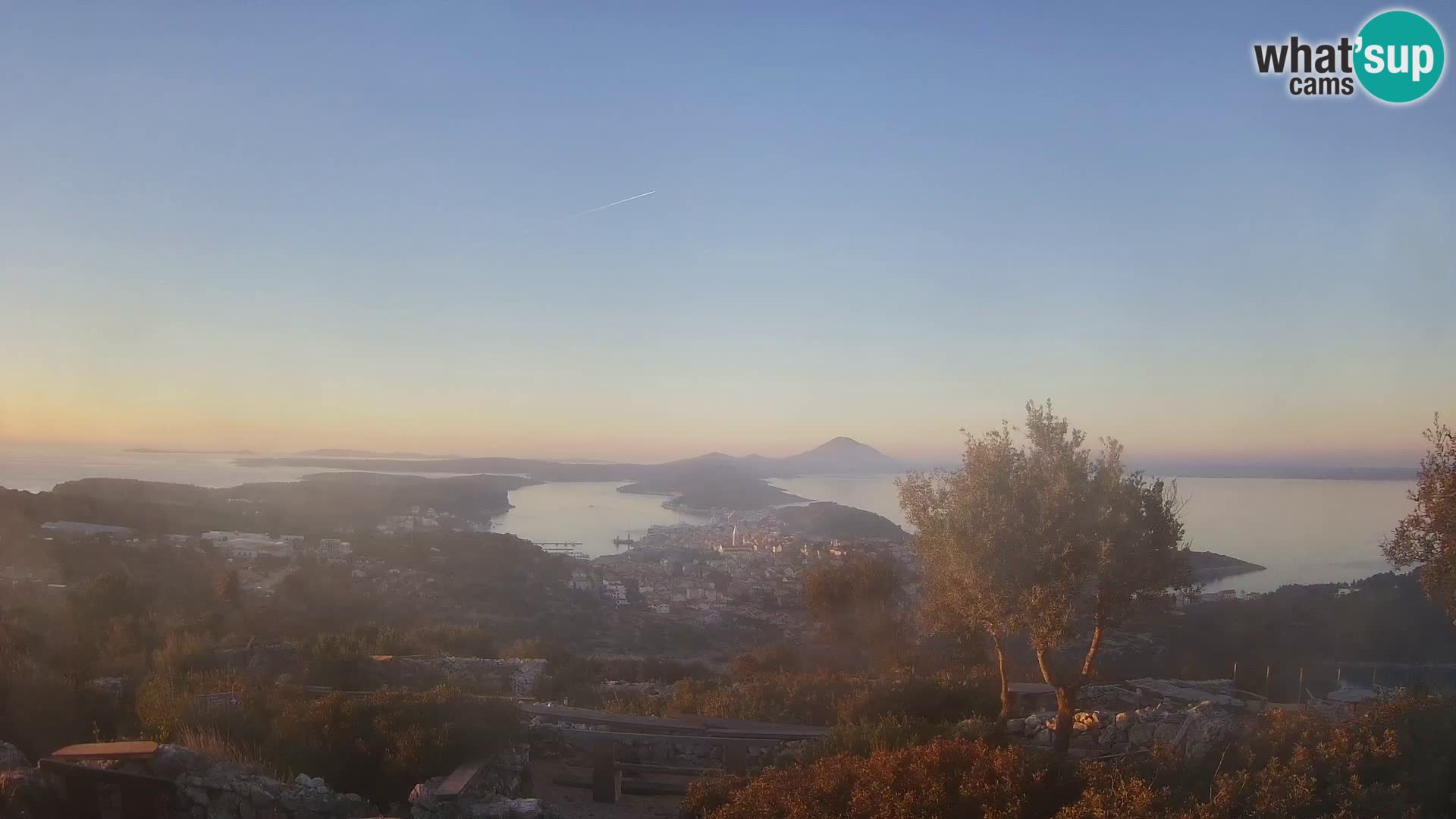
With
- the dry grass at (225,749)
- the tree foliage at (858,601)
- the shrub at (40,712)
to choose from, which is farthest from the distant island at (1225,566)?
the shrub at (40,712)

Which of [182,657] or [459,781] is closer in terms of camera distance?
[459,781]

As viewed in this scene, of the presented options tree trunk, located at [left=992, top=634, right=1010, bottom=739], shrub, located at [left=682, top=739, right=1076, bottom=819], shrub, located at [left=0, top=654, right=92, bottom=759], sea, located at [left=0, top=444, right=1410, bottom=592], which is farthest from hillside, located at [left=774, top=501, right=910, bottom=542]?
shrub, located at [left=0, top=654, right=92, bottom=759]

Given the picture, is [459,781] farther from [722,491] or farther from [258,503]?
[722,491]

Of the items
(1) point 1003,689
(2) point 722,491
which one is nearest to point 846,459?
(2) point 722,491

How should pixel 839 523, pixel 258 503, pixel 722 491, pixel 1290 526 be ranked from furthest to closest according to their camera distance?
pixel 722 491 → pixel 258 503 → pixel 839 523 → pixel 1290 526

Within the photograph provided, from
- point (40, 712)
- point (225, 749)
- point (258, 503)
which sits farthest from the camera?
point (258, 503)

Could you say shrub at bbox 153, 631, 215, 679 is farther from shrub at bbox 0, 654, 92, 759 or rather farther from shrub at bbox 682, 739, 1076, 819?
shrub at bbox 682, 739, 1076, 819
